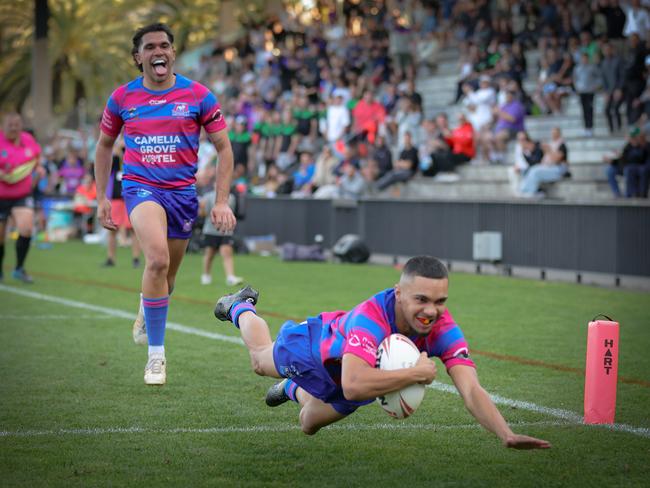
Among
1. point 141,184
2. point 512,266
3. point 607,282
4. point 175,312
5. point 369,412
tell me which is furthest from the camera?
point 512,266

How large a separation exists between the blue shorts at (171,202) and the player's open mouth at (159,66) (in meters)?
0.81

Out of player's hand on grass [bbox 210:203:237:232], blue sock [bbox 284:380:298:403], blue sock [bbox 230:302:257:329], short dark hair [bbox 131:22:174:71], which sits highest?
short dark hair [bbox 131:22:174:71]

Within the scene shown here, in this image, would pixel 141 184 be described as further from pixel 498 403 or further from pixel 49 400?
pixel 498 403

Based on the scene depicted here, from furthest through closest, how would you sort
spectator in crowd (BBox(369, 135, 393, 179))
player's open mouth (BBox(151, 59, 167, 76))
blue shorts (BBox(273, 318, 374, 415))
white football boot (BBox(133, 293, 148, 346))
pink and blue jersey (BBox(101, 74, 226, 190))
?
spectator in crowd (BBox(369, 135, 393, 179)) < white football boot (BBox(133, 293, 148, 346)) < pink and blue jersey (BBox(101, 74, 226, 190)) < player's open mouth (BBox(151, 59, 167, 76)) < blue shorts (BBox(273, 318, 374, 415))

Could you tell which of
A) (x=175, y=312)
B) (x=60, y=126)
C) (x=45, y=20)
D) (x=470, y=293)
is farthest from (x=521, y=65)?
(x=60, y=126)

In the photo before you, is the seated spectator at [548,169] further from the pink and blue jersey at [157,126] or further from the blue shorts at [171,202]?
the pink and blue jersey at [157,126]

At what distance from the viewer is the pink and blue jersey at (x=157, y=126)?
8.41 m

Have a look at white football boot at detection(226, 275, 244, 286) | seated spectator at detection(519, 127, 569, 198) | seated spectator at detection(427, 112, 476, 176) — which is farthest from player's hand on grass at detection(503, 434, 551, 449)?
seated spectator at detection(427, 112, 476, 176)

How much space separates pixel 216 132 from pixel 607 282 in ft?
31.7

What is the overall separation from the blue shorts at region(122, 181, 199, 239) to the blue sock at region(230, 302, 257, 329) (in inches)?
59.2

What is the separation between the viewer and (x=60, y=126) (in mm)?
58062

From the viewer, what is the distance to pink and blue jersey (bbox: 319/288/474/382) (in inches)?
219

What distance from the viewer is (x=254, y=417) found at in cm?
720

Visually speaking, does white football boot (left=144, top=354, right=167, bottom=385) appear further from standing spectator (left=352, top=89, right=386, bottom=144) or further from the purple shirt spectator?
standing spectator (left=352, top=89, right=386, bottom=144)
